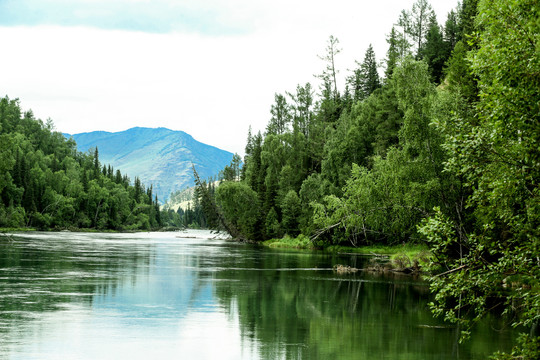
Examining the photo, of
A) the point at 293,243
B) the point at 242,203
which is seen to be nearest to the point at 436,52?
the point at 293,243

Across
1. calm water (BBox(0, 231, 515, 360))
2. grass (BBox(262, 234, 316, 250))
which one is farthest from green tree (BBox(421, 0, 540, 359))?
grass (BBox(262, 234, 316, 250))

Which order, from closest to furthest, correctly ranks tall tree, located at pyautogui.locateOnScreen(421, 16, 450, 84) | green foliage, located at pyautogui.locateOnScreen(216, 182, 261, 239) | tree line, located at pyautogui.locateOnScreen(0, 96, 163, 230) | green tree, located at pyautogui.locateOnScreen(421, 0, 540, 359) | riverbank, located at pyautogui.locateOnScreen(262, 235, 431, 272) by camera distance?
1. green tree, located at pyautogui.locateOnScreen(421, 0, 540, 359)
2. riverbank, located at pyautogui.locateOnScreen(262, 235, 431, 272)
3. tall tree, located at pyautogui.locateOnScreen(421, 16, 450, 84)
4. green foliage, located at pyautogui.locateOnScreen(216, 182, 261, 239)
5. tree line, located at pyautogui.locateOnScreen(0, 96, 163, 230)

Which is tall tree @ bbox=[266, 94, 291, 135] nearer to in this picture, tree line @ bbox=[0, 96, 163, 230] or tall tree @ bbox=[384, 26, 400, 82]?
tall tree @ bbox=[384, 26, 400, 82]

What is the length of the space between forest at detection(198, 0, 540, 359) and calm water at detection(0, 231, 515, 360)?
309 centimetres

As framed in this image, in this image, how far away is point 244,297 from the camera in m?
31.5

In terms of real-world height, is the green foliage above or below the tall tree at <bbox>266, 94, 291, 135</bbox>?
below

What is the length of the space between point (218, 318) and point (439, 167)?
2449cm

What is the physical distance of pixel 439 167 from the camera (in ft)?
140

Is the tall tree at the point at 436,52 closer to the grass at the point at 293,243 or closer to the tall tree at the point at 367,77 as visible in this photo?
the tall tree at the point at 367,77

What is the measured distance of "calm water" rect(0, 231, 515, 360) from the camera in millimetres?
19125

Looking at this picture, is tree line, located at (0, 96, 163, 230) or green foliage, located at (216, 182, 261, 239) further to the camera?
tree line, located at (0, 96, 163, 230)

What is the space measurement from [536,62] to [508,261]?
15.1ft

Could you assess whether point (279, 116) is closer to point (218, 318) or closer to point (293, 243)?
point (293, 243)

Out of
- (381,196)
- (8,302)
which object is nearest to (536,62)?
(8,302)
